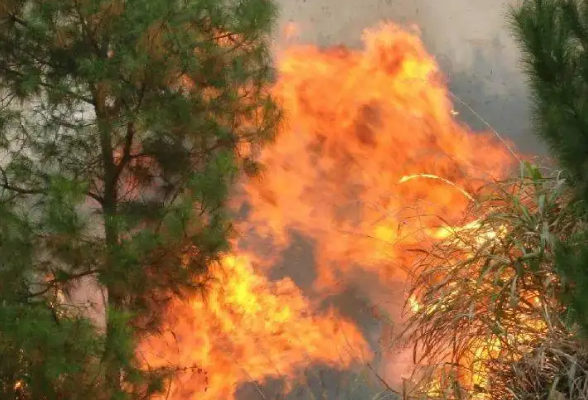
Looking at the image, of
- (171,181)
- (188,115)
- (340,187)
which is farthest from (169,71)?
(340,187)

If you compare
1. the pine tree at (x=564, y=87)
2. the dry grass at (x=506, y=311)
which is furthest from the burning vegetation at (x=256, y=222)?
the pine tree at (x=564, y=87)

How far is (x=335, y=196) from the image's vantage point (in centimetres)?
326

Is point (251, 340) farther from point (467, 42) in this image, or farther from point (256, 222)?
point (467, 42)

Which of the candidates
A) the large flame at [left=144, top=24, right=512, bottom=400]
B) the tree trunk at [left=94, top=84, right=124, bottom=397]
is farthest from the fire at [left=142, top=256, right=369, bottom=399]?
the tree trunk at [left=94, top=84, right=124, bottom=397]

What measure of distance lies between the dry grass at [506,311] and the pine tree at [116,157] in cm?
71

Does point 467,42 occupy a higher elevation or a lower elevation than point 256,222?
higher

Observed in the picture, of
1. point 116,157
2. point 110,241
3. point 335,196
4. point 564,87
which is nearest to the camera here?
point 564,87

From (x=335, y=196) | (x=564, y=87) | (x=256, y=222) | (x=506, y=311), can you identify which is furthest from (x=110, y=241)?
(x=564, y=87)

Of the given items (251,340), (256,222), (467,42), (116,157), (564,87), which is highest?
(467,42)

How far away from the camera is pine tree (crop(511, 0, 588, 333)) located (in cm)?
→ 168

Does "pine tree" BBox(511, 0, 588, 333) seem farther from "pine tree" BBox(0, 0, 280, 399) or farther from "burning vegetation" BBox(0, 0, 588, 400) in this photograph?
"pine tree" BBox(0, 0, 280, 399)

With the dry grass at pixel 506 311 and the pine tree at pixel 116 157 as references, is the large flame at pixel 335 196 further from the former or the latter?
the dry grass at pixel 506 311

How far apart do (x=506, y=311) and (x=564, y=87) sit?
83 centimetres

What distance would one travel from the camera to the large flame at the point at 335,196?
3.20 m
